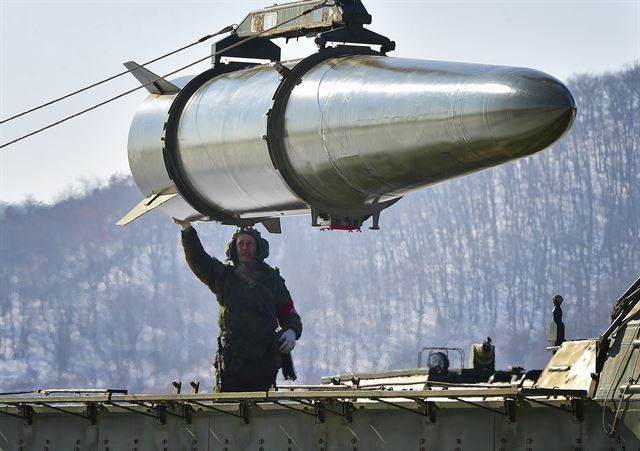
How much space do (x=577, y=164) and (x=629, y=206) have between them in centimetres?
453

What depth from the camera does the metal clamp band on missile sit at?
12.9 metres

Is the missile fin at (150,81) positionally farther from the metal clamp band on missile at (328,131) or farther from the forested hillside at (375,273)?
the forested hillside at (375,273)

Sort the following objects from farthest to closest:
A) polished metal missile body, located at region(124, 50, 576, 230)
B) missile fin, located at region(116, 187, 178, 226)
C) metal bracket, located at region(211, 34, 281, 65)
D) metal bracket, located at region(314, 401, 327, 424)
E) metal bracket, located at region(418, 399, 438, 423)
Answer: metal bracket, located at region(211, 34, 281, 65), missile fin, located at region(116, 187, 178, 226), metal bracket, located at region(314, 401, 327, 424), metal bracket, located at region(418, 399, 438, 423), polished metal missile body, located at region(124, 50, 576, 230)

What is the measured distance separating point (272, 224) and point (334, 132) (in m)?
4.63

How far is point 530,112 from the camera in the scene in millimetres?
12594

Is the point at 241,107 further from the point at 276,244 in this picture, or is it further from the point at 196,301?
the point at 276,244

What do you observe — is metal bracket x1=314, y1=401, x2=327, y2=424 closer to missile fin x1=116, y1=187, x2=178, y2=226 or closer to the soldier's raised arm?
missile fin x1=116, y1=187, x2=178, y2=226

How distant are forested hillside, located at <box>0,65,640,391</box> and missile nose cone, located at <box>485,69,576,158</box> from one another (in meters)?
43.6

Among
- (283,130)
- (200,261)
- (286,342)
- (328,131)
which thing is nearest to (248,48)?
(200,261)

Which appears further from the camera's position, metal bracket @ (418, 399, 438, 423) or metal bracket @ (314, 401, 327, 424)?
metal bracket @ (314, 401, 327, 424)

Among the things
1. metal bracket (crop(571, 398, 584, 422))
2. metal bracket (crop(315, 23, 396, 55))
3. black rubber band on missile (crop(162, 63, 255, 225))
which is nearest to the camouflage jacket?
black rubber band on missile (crop(162, 63, 255, 225))

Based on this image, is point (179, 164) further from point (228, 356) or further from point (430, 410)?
point (430, 410)

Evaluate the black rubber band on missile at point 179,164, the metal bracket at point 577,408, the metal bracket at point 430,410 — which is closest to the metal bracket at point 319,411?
the metal bracket at point 430,410

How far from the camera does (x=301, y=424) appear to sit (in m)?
15.4
